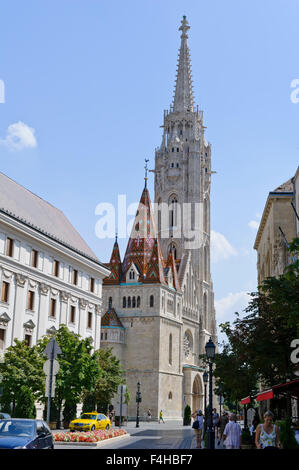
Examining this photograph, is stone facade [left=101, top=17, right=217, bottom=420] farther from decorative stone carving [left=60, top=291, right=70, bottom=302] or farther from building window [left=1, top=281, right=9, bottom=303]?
building window [left=1, top=281, right=9, bottom=303]

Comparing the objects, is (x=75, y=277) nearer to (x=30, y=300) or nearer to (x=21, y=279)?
(x=30, y=300)

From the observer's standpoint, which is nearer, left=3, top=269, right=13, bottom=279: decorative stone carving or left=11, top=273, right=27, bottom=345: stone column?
left=3, top=269, right=13, bottom=279: decorative stone carving

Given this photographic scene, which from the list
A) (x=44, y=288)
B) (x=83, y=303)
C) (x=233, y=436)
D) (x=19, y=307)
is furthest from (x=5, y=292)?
(x=233, y=436)

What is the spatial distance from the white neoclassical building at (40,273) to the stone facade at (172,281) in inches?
1047

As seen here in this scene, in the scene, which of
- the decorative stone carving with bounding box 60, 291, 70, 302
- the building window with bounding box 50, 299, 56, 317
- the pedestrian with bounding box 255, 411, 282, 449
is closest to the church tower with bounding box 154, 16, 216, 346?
the decorative stone carving with bounding box 60, 291, 70, 302

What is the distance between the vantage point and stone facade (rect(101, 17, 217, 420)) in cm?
7612

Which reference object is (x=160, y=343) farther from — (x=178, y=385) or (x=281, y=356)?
(x=281, y=356)

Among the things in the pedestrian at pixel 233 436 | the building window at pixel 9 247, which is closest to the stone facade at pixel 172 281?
the building window at pixel 9 247

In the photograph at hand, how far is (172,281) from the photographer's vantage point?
83688 mm

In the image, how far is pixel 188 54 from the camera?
113 metres

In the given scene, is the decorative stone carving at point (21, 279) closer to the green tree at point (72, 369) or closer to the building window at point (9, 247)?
Result: the building window at point (9, 247)

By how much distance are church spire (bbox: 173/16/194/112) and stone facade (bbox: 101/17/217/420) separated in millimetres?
181

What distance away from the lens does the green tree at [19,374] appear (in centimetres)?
3119
